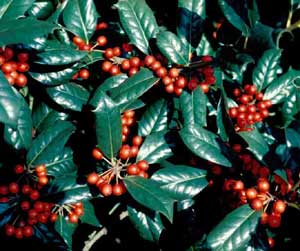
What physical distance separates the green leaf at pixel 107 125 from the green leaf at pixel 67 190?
222 millimetres

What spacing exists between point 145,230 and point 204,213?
35cm

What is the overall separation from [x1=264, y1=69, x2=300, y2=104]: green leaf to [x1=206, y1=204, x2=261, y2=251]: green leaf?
81 cm

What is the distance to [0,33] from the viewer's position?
164 cm

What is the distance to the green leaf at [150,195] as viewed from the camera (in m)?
1.75

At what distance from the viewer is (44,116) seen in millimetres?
2238

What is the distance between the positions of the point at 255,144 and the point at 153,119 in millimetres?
540

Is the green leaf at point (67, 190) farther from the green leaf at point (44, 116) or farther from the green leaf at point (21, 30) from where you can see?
the green leaf at point (21, 30)

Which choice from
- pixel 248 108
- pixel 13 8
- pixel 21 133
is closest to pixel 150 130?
pixel 248 108

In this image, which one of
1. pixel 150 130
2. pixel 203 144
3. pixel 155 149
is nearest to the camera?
pixel 203 144

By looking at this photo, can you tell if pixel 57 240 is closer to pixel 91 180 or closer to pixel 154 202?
pixel 91 180

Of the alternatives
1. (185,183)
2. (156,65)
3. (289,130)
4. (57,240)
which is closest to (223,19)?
(156,65)

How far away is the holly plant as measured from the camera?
1.89 metres

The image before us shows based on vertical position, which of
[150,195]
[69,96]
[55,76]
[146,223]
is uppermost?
[55,76]

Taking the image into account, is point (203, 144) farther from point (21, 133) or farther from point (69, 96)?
point (21, 133)
